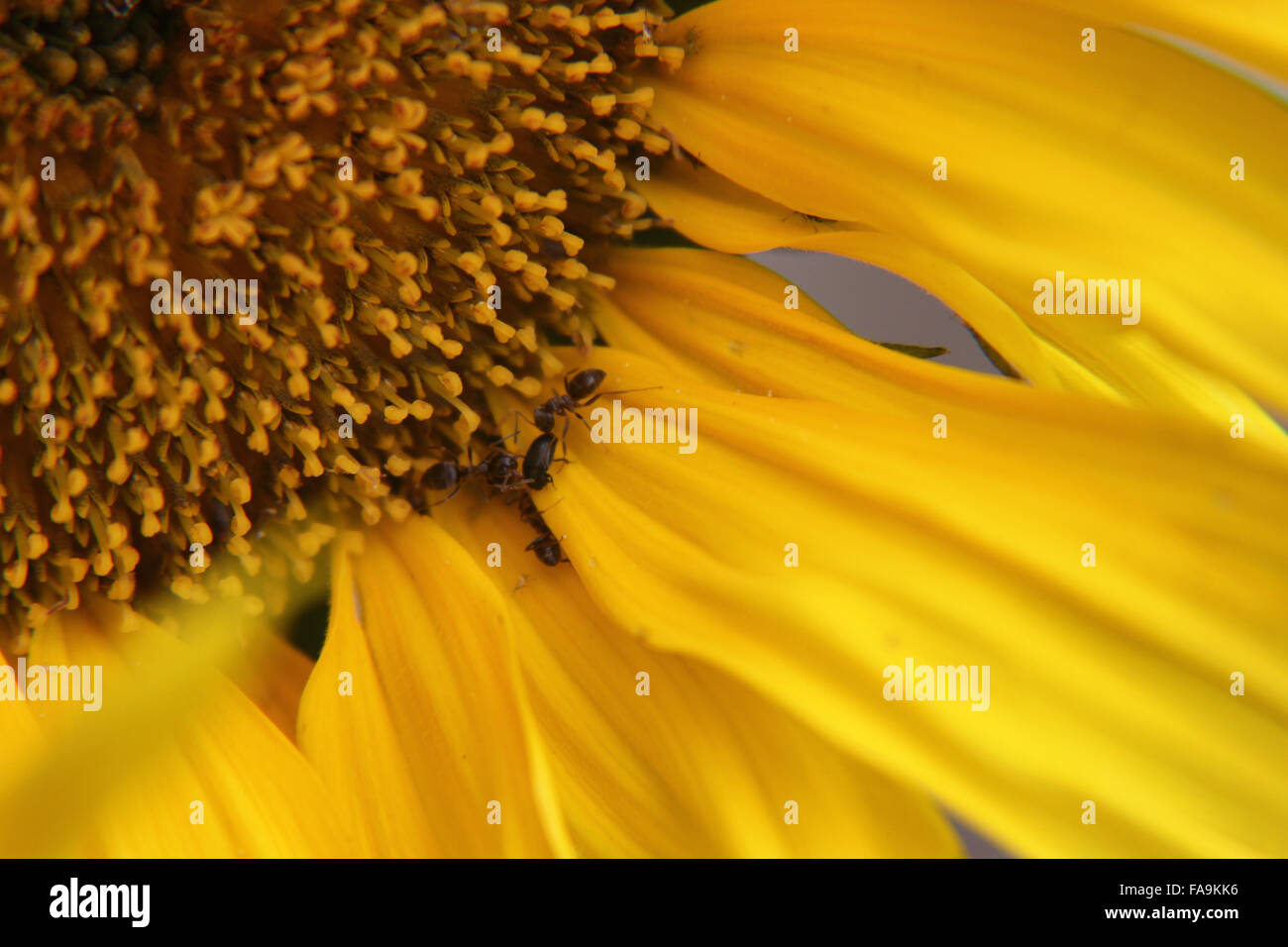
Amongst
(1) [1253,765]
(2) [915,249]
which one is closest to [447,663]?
(2) [915,249]

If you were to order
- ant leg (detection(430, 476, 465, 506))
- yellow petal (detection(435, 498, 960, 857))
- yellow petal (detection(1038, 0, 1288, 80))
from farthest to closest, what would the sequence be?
1. ant leg (detection(430, 476, 465, 506))
2. yellow petal (detection(435, 498, 960, 857))
3. yellow petal (detection(1038, 0, 1288, 80))

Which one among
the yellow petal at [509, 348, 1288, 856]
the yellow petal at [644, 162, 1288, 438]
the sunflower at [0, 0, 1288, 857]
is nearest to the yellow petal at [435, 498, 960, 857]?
the sunflower at [0, 0, 1288, 857]

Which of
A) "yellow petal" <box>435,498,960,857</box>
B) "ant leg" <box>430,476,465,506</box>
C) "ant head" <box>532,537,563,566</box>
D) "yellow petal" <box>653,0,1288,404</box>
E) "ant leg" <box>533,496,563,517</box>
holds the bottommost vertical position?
"yellow petal" <box>435,498,960,857</box>

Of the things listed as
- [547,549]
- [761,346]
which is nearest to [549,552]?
[547,549]

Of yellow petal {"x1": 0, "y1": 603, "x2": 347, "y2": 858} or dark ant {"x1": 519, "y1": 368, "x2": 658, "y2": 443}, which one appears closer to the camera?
yellow petal {"x1": 0, "y1": 603, "x2": 347, "y2": 858}

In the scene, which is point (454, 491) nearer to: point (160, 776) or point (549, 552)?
point (549, 552)

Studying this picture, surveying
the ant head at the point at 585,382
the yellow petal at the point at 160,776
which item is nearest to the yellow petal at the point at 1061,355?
the ant head at the point at 585,382

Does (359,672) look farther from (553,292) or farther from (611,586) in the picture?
(553,292)

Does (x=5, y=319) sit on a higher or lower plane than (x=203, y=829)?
higher

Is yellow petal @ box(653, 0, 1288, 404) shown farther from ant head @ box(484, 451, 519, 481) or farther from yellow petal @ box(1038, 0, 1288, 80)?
ant head @ box(484, 451, 519, 481)
